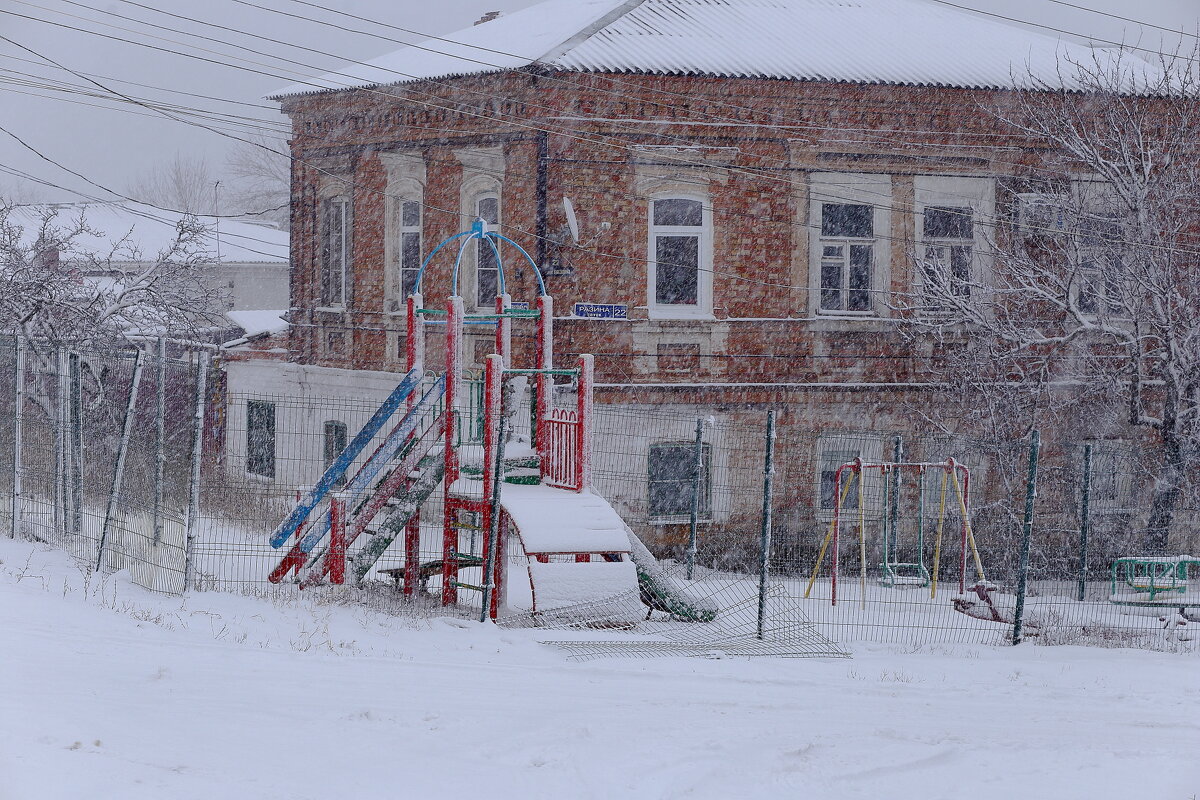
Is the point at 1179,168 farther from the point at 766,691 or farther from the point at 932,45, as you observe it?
the point at 766,691

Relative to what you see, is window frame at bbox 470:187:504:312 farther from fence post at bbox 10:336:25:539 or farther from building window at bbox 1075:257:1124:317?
building window at bbox 1075:257:1124:317

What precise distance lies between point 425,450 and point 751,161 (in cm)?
861

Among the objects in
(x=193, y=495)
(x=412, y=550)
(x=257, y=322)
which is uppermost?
(x=257, y=322)

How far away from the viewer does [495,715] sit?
22.6ft

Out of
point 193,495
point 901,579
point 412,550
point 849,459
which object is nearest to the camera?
point 193,495

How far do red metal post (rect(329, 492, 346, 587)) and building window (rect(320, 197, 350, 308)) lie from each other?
10370mm

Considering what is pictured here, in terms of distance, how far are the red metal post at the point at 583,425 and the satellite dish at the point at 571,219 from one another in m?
6.29

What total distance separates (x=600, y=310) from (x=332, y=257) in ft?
20.9

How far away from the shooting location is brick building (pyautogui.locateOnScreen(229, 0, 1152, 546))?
17219mm

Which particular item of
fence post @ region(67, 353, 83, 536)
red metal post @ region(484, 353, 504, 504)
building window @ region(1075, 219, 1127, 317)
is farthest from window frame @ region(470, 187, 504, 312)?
building window @ region(1075, 219, 1127, 317)

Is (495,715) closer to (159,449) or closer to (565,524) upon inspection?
(565,524)

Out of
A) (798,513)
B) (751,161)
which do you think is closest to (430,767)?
(798,513)

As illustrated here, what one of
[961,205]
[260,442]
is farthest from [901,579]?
[260,442]

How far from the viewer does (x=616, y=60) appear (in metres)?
17.0
